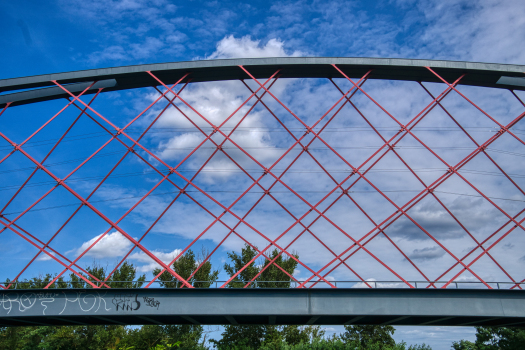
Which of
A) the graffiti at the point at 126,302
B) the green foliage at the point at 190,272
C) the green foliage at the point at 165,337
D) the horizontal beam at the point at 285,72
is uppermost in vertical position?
the horizontal beam at the point at 285,72

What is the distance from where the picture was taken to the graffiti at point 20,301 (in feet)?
55.3

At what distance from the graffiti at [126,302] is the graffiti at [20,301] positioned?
145 inches

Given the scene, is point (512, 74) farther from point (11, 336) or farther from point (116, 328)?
point (11, 336)

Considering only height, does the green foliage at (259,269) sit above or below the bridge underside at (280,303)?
above

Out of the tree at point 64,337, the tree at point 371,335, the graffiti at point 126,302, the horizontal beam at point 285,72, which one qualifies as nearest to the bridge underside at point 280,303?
the graffiti at point 126,302

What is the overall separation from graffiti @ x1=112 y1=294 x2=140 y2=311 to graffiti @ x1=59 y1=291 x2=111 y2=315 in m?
0.50

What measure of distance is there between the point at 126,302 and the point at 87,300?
5.69 ft

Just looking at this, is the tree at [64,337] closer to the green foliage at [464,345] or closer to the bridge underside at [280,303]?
the bridge underside at [280,303]

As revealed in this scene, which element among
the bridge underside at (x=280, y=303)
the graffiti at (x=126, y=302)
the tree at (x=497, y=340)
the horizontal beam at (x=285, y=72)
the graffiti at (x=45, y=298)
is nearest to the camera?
the bridge underside at (x=280, y=303)

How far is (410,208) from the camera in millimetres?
20703

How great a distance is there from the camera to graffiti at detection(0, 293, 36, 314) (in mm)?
16859

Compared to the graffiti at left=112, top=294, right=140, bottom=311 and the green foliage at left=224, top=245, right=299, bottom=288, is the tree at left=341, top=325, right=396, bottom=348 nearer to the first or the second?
the green foliage at left=224, top=245, right=299, bottom=288

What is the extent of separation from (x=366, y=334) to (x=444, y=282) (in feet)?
81.2

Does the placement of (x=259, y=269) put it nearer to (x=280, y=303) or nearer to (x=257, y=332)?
(x=257, y=332)
